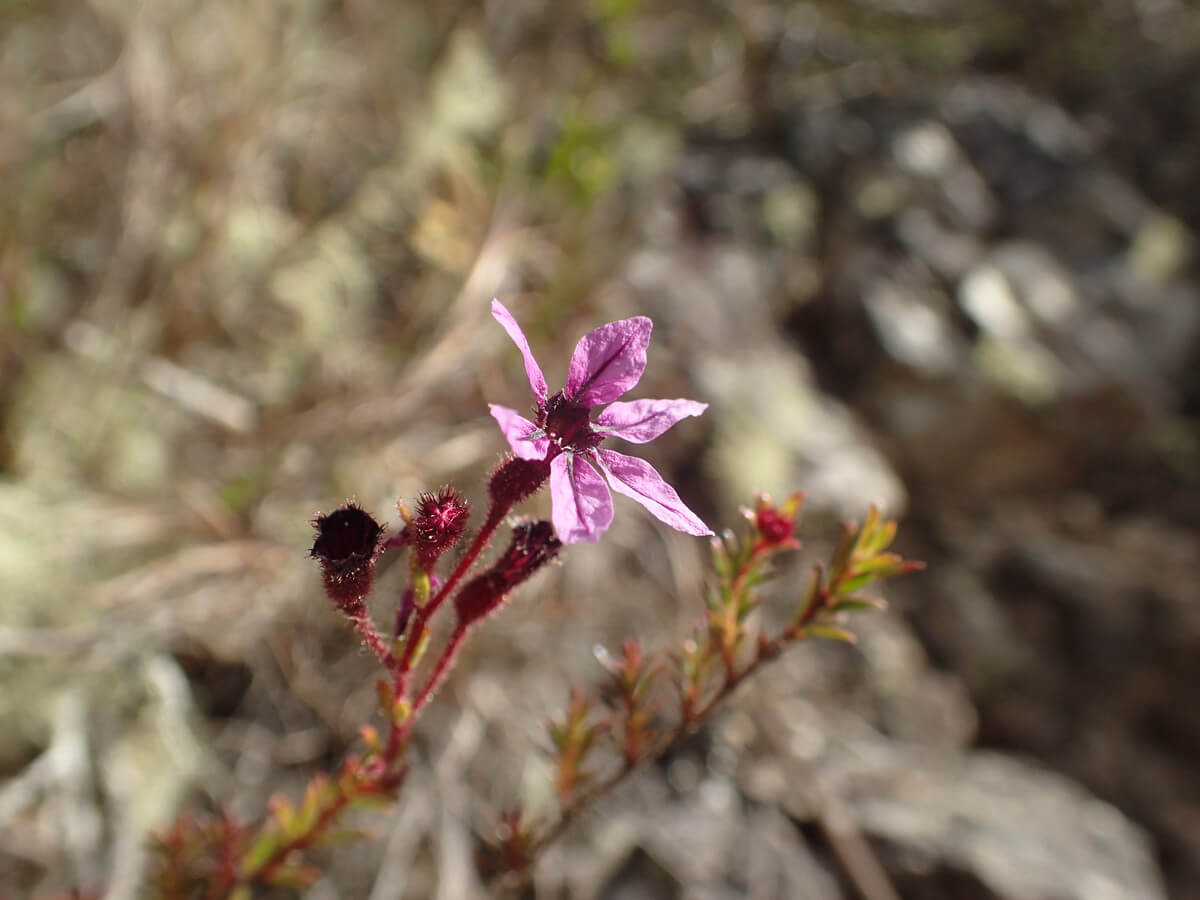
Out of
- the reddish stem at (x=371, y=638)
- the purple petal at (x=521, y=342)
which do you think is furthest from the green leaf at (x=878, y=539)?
the reddish stem at (x=371, y=638)

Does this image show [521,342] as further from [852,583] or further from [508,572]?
[852,583]

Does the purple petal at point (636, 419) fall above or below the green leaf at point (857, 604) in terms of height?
above

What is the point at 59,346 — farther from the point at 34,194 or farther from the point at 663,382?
the point at 663,382

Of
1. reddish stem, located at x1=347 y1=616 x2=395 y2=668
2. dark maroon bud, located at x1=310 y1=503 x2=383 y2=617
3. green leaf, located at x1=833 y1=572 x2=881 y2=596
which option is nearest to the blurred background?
reddish stem, located at x1=347 y1=616 x2=395 y2=668

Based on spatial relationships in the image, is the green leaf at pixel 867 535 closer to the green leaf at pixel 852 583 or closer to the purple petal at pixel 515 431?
the green leaf at pixel 852 583

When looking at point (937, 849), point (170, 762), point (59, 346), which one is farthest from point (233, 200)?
point (937, 849)

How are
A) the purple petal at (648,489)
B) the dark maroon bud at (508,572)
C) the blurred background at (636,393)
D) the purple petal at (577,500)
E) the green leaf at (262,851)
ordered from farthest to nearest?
the blurred background at (636,393) < the green leaf at (262,851) < the dark maroon bud at (508,572) < the purple petal at (648,489) < the purple petal at (577,500)
